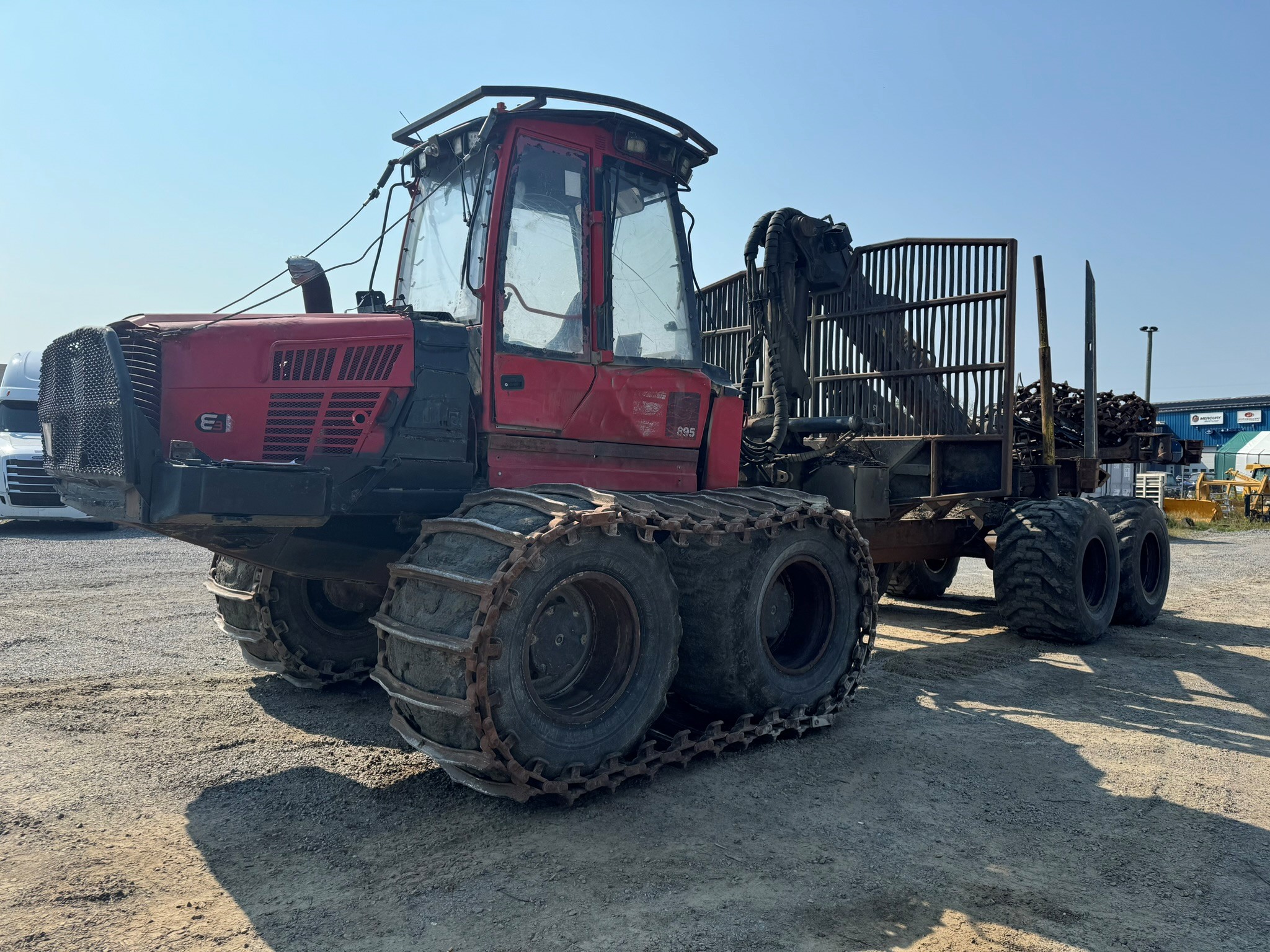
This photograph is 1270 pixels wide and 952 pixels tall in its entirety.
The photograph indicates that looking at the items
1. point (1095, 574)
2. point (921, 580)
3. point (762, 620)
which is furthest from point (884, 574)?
point (762, 620)

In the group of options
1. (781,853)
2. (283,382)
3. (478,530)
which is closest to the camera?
(781,853)

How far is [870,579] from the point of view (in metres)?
5.91

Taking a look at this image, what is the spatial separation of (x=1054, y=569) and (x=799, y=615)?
342 centimetres

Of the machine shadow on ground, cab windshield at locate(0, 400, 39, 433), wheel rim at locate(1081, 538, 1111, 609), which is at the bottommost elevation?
the machine shadow on ground

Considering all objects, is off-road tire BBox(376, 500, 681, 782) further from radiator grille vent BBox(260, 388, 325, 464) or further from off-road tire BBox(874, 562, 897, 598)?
off-road tire BBox(874, 562, 897, 598)

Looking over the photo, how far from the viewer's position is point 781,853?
3.81 meters

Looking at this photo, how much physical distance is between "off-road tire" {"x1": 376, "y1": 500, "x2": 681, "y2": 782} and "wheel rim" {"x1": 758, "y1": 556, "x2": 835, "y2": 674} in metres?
1.15

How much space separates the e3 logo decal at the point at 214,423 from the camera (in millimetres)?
4582

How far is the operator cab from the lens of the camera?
5.00m

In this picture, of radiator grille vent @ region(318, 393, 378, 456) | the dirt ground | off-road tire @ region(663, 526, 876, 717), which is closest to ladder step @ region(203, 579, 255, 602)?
the dirt ground

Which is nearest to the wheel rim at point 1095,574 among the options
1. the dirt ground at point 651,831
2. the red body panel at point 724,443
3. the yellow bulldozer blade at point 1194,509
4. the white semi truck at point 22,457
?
the dirt ground at point 651,831

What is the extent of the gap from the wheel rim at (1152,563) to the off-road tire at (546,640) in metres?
7.21

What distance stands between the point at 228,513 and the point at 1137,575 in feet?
27.7

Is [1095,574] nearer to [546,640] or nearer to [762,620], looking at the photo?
[762,620]
